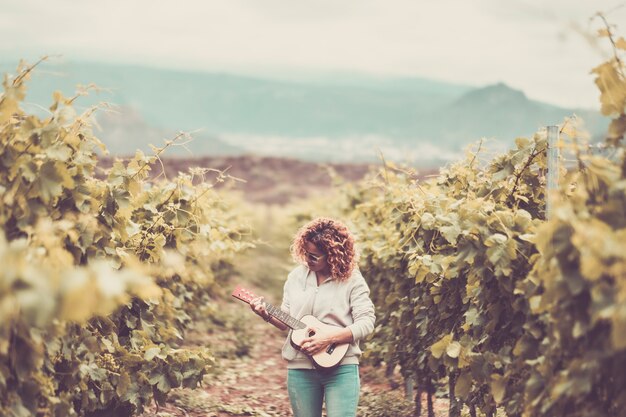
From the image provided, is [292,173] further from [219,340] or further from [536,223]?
[536,223]

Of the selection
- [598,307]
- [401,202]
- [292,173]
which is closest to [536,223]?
[598,307]

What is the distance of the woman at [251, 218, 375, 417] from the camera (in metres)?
4.60

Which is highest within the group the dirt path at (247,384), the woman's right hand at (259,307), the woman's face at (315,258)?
the woman's face at (315,258)

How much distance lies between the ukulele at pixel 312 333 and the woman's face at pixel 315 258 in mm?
332

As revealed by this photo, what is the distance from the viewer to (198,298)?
417 inches

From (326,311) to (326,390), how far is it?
19.5 inches

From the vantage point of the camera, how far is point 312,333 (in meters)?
4.69

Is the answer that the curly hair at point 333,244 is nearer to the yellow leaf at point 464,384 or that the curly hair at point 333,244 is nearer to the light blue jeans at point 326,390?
the light blue jeans at point 326,390

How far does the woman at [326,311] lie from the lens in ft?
15.1

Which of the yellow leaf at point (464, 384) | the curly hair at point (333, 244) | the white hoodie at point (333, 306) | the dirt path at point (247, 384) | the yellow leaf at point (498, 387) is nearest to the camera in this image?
the yellow leaf at point (498, 387)

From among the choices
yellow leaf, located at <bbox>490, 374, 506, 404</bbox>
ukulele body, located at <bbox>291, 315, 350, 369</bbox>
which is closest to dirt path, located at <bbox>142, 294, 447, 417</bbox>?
ukulele body, located at <bbox>291, 315, 350, 369</bbox>

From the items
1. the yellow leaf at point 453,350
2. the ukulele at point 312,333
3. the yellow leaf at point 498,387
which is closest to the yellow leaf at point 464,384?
the yellow leaf at point 453,350

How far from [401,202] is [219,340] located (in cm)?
533

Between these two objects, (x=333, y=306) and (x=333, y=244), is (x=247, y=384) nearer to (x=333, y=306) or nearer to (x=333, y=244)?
(x=333, y=306)
